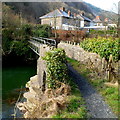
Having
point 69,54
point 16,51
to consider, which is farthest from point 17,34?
point 69,54

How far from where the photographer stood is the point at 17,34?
29.8m

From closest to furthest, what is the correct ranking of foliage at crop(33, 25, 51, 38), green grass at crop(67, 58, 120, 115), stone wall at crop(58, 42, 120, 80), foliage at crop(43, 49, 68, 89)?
green grass at crop(67, 58, 120, 115) < foliage at crop(43, 49, 68, 89) < stone wall at crop(58, 42, 120, 80) < foliage at crop(33, 25, 51, 38)

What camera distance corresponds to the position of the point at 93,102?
768 centimetres

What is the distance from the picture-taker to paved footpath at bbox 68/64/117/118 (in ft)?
22.1

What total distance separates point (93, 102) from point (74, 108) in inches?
41.5

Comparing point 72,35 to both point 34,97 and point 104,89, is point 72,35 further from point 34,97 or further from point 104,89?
point 104,89

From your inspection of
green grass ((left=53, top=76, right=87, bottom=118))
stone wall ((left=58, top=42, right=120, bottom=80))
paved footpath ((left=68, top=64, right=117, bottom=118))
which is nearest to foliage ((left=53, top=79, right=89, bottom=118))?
green grass ((left=53, top=76, right=87, bottom=118))

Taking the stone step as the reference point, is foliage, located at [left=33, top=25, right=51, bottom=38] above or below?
above

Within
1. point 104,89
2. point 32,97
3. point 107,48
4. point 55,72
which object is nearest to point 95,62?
point 107,48

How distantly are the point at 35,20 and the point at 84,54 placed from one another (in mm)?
43565

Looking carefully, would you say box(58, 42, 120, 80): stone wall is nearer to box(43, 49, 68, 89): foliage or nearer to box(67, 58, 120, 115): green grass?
box(67, 58, 120, 115): green grass

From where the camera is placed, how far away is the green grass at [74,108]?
6.53m

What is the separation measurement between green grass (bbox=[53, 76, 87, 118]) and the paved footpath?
0.27 m

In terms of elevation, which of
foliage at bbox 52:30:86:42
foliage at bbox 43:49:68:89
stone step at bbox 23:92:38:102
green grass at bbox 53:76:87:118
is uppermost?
foliage at bbox 52:30:86:42
